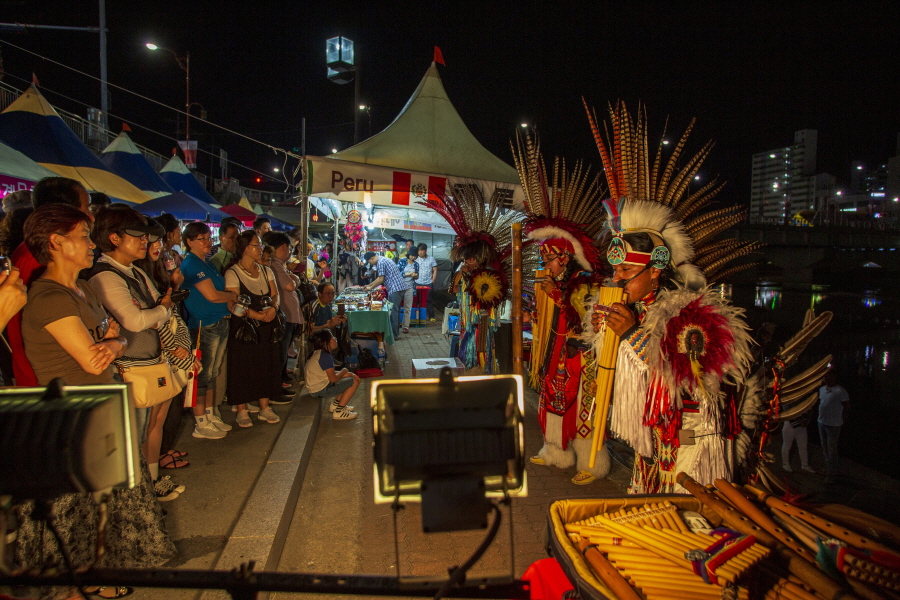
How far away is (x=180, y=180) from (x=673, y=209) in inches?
587

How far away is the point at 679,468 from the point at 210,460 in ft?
10.8

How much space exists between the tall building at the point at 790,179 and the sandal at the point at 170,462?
127m

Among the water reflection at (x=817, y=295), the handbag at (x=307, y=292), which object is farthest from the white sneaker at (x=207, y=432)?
the water reflection at (x=817, y=295)

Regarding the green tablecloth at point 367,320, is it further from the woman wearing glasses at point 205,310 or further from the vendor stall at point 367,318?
A: the woman wearing glasses at point 205,310

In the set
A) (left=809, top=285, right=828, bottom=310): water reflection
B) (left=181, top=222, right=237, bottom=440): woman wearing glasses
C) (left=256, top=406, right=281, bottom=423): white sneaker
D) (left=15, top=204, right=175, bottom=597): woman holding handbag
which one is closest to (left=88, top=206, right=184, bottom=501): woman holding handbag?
(left=15, top=204, right=175, bottom=597): woman holding handbag

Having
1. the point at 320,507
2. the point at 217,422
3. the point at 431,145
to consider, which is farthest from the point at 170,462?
the point at 431,145

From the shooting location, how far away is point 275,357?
15.3 feet

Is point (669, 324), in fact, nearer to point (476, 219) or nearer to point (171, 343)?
point (171, 343)

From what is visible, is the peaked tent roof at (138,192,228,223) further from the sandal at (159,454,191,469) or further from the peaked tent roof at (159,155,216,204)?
→ the sandal at (159,454,191,469)

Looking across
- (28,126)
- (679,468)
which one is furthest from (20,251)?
(28,126)

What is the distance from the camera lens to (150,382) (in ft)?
9.07

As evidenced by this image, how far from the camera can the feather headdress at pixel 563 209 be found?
12.9 feet

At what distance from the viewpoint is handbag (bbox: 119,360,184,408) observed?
2.70 m

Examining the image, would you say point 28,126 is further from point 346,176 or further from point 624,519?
point 624,519
